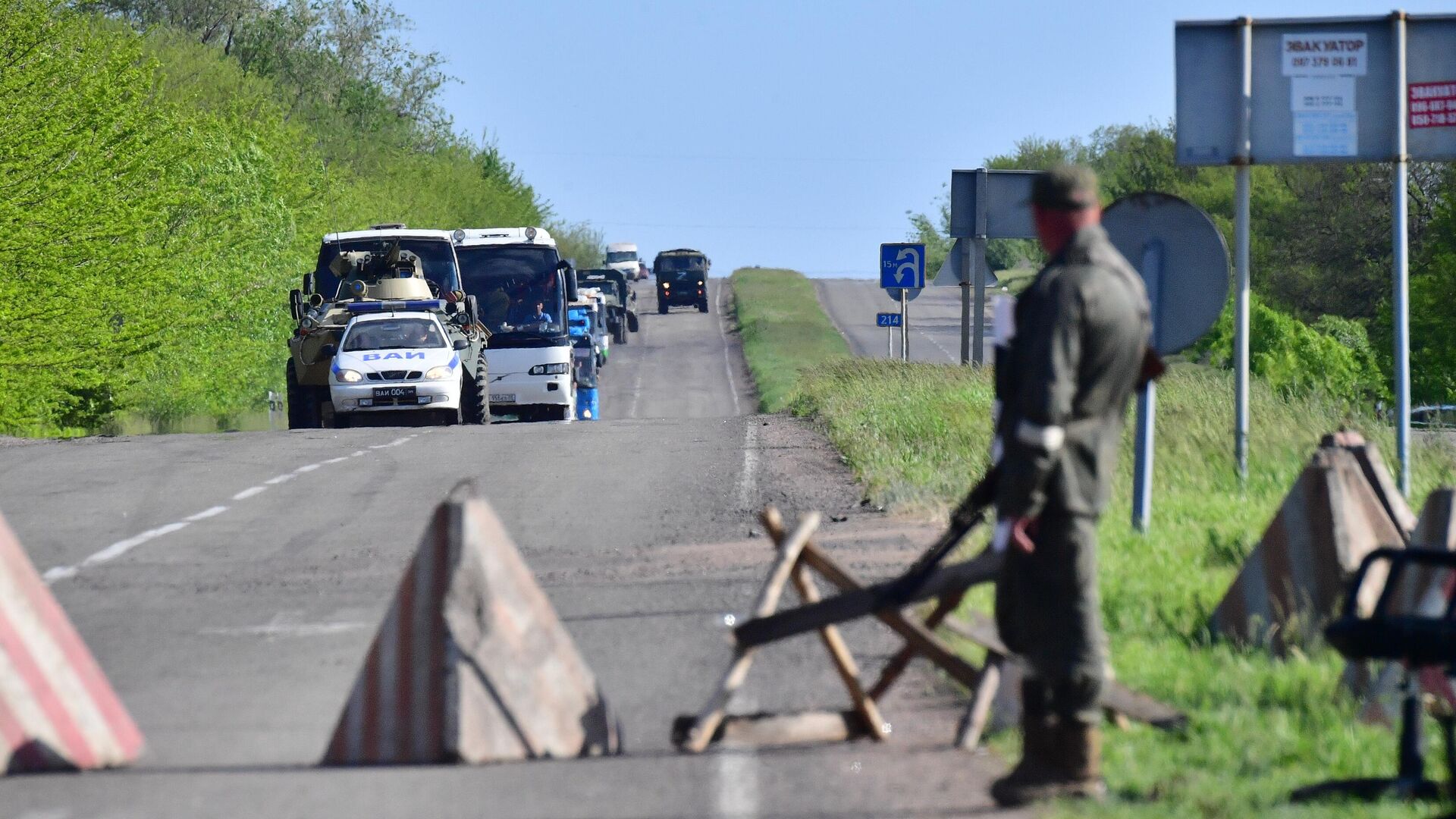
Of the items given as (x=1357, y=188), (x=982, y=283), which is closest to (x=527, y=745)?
(x=982, y=283)

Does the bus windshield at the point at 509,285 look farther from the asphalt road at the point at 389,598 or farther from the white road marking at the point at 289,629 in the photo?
the white road marking at the point at 289,629

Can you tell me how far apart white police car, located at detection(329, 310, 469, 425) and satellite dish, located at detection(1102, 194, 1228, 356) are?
59.1ft

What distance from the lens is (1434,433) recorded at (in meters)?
15.6

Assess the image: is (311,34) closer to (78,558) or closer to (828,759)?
(78,558)

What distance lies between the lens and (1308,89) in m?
10.9

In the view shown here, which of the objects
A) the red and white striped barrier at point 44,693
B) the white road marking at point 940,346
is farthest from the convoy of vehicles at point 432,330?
the white road marking at point 940,346

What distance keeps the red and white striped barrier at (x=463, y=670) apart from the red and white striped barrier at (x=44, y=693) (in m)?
0.77

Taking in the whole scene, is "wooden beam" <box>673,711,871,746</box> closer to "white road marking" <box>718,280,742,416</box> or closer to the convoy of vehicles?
the convoy of vehicles

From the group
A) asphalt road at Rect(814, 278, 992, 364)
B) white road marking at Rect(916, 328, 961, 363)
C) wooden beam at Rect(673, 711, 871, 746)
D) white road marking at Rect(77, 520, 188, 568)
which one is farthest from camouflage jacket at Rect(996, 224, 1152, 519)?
white road marking at Rect(916, 328, 961, 363)

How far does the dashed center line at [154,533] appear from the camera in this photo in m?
10.8

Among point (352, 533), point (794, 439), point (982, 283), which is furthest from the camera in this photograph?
point (982, 283)

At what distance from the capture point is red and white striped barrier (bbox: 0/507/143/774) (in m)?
5.88

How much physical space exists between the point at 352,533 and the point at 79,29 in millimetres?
21459

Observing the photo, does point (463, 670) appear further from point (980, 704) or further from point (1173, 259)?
point (1173, 259)
